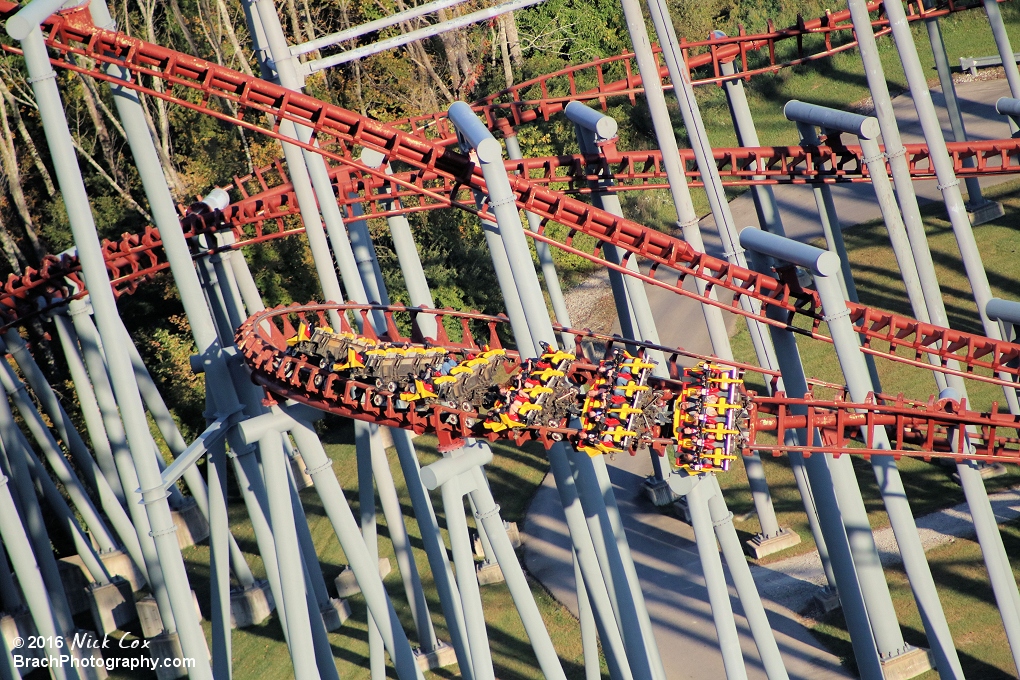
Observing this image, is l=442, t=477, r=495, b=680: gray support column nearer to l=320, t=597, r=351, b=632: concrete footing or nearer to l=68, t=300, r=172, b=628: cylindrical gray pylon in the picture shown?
l=320, t=597, r=351, b=632: concrete footing

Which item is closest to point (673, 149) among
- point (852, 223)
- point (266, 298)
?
point (852, 223)

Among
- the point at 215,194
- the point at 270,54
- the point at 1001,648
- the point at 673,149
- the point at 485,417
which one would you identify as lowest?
the point at 1001,648

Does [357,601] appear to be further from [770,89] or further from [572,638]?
[770,89]

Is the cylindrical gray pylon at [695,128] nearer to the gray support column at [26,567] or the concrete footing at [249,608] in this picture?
the concrete footing at [249,608]

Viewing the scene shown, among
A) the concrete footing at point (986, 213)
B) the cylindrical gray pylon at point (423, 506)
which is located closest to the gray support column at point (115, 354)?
the cylindrical gray pylon at point (423, 506)

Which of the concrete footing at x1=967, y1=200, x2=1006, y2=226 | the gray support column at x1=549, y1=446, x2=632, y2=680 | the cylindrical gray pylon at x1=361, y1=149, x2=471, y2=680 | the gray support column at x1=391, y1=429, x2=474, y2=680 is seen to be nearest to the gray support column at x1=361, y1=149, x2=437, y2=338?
the cylindrical gray pylon at x1=361, y1=149, x2=471, y2=680

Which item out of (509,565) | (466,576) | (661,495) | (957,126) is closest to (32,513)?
(466,576)
